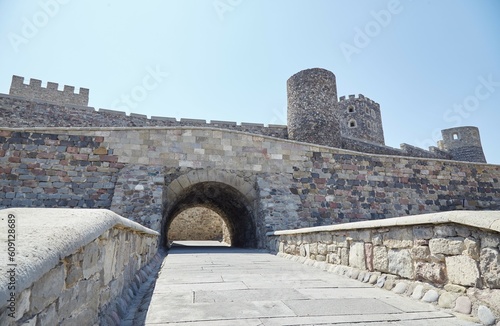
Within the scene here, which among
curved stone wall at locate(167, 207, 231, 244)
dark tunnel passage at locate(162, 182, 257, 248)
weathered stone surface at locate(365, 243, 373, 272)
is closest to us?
weathered stone surface at locate(365, 243, 373, 272)

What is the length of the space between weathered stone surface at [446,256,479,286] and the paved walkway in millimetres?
277

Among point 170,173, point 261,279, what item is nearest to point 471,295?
point 261,279

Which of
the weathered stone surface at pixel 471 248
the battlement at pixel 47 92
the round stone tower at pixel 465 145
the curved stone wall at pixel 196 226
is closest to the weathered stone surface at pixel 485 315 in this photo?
the weathered stone surface at pixel 471 248

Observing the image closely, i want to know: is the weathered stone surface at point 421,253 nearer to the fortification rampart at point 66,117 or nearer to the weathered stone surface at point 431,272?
the weathered stone surface at point 431,272

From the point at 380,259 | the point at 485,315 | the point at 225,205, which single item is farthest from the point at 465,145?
the point at 485,315

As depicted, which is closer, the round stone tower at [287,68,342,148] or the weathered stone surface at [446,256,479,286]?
the weathered stone surface at [446,256,479,286]

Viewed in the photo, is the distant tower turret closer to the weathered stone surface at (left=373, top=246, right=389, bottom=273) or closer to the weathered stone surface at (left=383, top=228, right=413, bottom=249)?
the weathered stone surface at (left=373, top=246, right=389, bottom=273)

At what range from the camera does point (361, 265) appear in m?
3.58

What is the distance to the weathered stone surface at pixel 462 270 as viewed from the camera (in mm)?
2184

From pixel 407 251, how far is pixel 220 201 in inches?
336

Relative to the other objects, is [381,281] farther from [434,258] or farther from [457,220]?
[457,220]

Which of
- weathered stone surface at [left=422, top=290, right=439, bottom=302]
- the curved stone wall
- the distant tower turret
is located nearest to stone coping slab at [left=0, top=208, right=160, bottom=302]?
weathered stone surface at [left=422, top=290, right=439, bottom=302]

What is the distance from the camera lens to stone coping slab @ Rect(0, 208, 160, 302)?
39.7 inches

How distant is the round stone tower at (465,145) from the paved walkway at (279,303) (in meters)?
28.9
